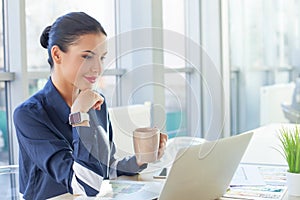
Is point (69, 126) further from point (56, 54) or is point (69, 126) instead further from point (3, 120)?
point (3, 120)

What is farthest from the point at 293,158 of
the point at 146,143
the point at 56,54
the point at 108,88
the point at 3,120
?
the point at 3,120

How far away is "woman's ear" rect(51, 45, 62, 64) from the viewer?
142cm

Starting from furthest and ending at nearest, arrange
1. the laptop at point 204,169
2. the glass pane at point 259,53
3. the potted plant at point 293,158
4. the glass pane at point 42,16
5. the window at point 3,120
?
the glass pane at point 259,53
the glass pane at point 42,16
the window at point 3,120
the potted plant at point 293,158
the laptop at point 204,169

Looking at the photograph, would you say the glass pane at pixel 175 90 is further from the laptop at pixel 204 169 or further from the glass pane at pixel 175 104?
the laptop at pixel 204 169

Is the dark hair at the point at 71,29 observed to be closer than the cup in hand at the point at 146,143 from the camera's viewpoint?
No

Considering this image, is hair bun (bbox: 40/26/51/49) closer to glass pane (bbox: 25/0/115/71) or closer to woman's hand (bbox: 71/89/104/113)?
woman's hand (bbox: 71/89/104/113)

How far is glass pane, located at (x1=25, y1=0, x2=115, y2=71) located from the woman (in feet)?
3.19

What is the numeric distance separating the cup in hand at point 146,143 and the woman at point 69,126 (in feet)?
0.08

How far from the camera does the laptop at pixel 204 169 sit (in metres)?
1.04

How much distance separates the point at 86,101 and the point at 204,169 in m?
0.37

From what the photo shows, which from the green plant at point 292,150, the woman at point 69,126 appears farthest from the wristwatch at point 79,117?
the green plant at point 292,150

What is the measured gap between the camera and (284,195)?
4.24ft

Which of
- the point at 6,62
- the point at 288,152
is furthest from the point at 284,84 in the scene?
the point at 288,152

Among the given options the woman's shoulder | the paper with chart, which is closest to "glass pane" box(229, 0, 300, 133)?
the paper with chart
